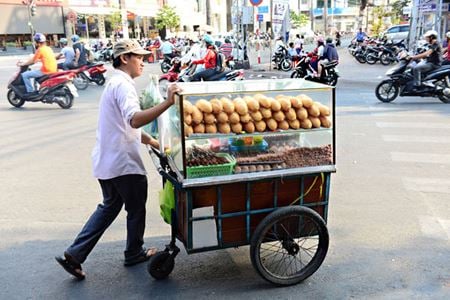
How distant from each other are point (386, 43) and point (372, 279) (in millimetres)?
19944

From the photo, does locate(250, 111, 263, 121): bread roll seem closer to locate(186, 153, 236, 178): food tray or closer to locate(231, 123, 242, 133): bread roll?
locate(231, 123, 242, 133): bread roll

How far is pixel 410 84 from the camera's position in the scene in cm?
1001

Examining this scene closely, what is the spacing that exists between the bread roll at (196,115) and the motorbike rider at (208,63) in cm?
931

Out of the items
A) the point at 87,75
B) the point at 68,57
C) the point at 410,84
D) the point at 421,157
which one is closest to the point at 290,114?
the point at 421,157

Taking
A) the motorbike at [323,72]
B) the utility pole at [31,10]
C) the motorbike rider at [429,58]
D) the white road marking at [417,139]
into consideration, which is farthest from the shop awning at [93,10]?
the white road marking at [417,139]

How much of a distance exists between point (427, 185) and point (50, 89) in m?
8.43

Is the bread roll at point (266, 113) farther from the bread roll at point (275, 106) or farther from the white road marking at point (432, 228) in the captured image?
the white road marking at point (432, 228)

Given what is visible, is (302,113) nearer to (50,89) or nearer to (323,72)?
(50,89)

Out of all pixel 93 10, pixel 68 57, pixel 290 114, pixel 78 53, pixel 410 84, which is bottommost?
pixel 410 84

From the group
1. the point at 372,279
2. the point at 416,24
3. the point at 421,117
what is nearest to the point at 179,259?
the point at 372,279

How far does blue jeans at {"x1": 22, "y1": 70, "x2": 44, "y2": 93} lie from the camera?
10.4 metres

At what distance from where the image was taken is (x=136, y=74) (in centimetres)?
305

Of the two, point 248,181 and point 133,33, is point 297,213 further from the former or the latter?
point 133,33

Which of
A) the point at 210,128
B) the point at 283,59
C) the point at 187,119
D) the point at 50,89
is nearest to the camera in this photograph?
the point at 187,119
